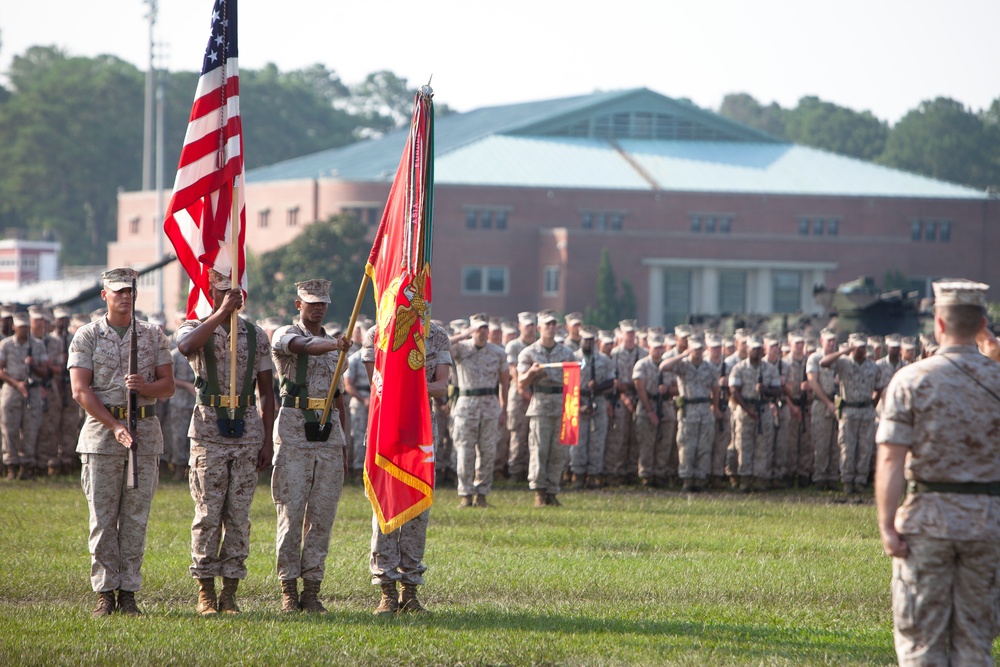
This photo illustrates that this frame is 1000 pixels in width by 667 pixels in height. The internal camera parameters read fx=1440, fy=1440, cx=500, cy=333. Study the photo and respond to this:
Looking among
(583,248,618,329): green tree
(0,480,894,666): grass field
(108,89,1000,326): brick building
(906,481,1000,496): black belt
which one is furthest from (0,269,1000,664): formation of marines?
(108,89,1000,326): brick building

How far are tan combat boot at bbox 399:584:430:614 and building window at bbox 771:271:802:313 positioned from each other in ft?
195

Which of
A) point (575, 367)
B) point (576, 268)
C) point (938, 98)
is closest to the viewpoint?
point (575, 367)

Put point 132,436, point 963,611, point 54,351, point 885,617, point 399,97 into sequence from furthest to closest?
point 399,97 → point 54,351 → point 885,617 → point 132,436 → point 963,611

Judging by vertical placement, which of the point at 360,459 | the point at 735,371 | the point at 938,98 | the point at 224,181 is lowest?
the point at 360,459

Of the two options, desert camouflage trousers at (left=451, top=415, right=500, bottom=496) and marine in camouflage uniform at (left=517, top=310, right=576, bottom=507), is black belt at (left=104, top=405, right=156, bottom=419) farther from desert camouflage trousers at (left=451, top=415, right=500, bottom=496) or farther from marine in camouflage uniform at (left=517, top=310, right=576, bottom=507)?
marine in camouflage uniform at (left=517, top=310, right=576, bottom=507)

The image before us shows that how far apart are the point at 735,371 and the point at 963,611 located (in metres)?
13.0

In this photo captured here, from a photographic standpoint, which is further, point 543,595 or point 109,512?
point 543,595

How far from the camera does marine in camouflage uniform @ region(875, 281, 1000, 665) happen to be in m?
6.15

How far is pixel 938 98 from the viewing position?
10881 centimetres

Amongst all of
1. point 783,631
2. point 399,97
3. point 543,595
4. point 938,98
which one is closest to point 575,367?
point 543,595

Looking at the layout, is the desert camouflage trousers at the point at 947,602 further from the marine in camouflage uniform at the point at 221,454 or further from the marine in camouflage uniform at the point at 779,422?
the marine in camouflage uniform at the point at 779,422

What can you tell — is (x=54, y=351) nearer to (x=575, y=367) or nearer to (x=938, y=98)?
(x=575, y=367)

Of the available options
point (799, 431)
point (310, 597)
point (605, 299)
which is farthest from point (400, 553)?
point (605, 299)

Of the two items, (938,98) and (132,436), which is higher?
(938,98)
